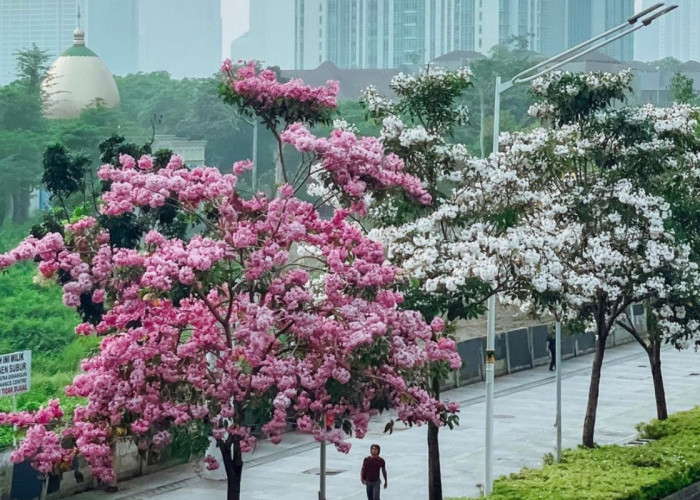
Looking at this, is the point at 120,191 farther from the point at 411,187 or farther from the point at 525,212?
the point at 525,212

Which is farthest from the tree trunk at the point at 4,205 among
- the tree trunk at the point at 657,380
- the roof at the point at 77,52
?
the tree trunk at the point at 657,380

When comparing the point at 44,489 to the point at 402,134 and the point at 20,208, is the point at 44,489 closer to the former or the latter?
the point at 402,134

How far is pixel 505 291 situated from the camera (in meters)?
24.9

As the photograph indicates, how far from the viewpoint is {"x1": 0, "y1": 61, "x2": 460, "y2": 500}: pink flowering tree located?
61.8ft

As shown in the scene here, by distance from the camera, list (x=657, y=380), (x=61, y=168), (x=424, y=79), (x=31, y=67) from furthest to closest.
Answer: (x=31, y=67) → (x=657, y=380) → (x=424, y=79) → (x=61, y=168)

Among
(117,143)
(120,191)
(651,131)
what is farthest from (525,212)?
(120,191)

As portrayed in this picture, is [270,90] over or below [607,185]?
over

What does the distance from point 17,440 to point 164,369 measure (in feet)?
31.4

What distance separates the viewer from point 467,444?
35.8m

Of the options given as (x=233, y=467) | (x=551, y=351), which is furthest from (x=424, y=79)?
(x=551, y=351)

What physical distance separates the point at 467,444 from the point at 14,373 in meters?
11.1

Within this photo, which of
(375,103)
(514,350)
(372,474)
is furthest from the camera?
Result: (514,350)

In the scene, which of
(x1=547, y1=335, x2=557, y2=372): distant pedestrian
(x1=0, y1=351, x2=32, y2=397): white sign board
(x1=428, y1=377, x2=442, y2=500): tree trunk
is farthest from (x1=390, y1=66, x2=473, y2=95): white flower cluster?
(x1=547, y1=335, x2=557, y2=372): distant pedestrian

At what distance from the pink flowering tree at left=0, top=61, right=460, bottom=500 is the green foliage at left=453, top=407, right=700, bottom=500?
4047mm
